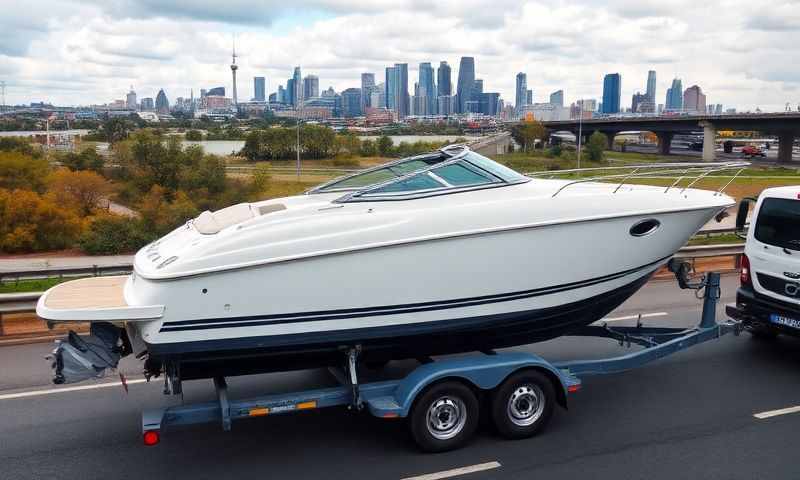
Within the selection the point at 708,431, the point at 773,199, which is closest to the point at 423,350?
the point at 708,431

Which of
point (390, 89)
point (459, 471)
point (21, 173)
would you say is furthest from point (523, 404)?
point (390, 89)

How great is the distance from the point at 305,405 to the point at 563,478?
2.04 meters

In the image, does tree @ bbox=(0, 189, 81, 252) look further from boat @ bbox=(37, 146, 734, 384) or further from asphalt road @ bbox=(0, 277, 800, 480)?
boat @ bbox=(37, 146, 734, 384)

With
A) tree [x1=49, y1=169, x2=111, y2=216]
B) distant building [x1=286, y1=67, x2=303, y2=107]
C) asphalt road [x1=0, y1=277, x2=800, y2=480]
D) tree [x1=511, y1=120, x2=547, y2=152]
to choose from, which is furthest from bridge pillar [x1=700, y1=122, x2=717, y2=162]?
asphalt road [x1=0, y1=277, x2=800, y2=480]

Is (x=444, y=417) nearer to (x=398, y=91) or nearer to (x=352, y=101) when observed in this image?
(x=352, y=101)

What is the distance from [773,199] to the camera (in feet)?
24.7

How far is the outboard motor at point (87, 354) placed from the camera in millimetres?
5059

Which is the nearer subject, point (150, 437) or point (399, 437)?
point (150, 437)

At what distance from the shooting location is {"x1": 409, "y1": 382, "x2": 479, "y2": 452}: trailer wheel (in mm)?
5434

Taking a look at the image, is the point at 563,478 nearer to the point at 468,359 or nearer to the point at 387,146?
the point at 468,359

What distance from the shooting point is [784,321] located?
23.3 feet

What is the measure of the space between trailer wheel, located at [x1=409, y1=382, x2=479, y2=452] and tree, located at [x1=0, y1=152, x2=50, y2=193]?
3959 centimetres

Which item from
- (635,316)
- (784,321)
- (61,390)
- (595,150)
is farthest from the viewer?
(595,150)

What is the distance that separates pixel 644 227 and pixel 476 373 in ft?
7.08
